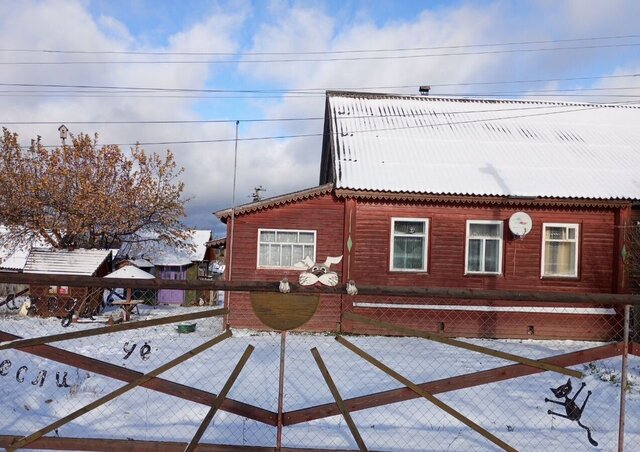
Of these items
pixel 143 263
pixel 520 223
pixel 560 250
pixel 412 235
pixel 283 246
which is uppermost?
pixel 520 223

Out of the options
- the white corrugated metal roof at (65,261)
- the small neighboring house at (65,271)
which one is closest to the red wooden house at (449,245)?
the small neighboring house at (65,271)

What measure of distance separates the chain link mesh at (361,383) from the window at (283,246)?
1.30 metres

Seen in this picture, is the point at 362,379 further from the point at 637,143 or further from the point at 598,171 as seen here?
the point at 637,143

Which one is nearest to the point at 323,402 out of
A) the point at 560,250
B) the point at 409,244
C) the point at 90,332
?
the point at 90,332

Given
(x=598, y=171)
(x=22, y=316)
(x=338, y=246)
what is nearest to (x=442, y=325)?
(x=338, y=246)

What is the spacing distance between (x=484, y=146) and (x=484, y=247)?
4.06 metres

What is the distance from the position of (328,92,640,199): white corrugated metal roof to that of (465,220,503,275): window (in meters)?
0.97

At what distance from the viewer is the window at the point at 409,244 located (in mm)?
12023

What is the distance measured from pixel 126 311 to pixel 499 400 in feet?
38.1

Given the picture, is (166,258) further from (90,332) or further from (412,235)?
(90,332)

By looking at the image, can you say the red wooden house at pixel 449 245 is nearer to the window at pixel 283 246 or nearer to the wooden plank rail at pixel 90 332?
the window at pixel 283 246

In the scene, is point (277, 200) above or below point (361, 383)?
above

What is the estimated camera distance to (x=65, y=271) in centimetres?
1510

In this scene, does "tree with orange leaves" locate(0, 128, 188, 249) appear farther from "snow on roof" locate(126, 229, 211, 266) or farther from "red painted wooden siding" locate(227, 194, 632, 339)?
"red painted wooden siding" locate(227, 194, 632, 339)
